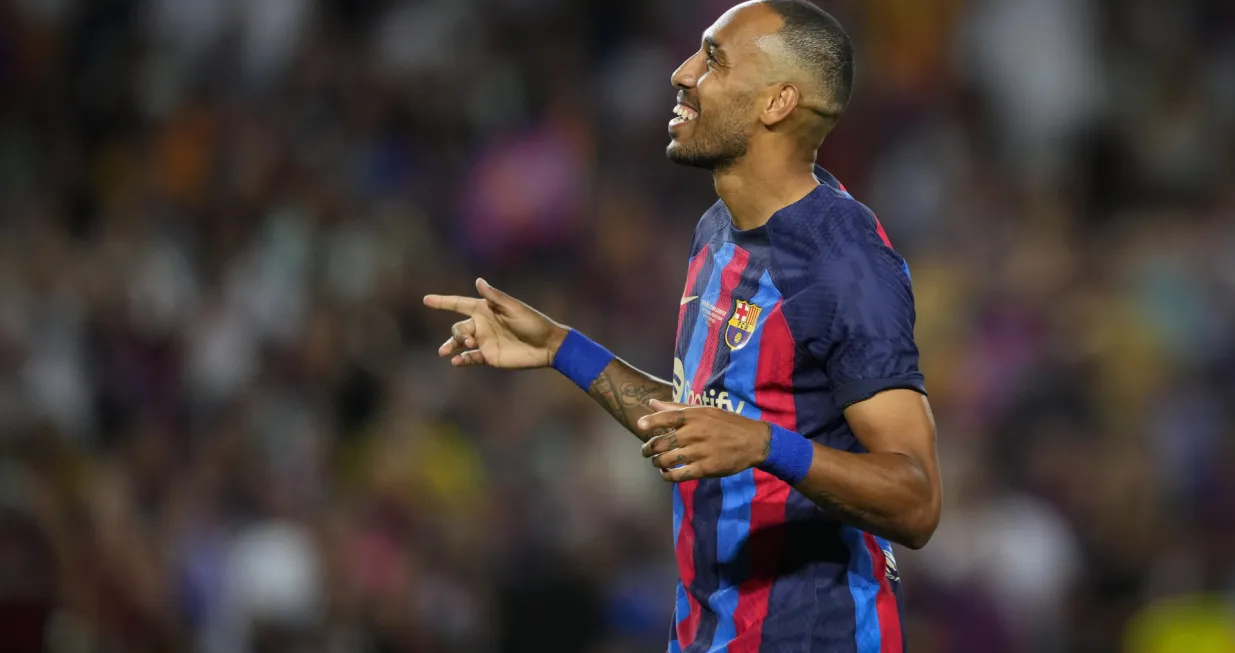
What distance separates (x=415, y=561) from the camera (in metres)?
7.38

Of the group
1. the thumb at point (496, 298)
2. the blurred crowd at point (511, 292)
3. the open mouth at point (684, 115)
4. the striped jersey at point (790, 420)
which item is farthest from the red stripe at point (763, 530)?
the blurred crowd at point (511, 292)

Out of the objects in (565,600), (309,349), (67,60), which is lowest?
(565,600)

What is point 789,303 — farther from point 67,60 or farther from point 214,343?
point 67,60

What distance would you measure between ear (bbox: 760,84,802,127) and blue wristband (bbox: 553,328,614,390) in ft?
2.33

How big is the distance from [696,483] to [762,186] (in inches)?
26.3

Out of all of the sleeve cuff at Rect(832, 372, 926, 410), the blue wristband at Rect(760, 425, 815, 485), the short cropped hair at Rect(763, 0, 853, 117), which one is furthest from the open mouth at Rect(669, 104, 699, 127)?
the blue wristband at Rect(760, 425, 815, 485)

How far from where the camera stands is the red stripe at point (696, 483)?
140 inches

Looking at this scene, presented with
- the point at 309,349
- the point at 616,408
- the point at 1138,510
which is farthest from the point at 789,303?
the point at 309,349

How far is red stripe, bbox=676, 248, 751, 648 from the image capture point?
3553 mm

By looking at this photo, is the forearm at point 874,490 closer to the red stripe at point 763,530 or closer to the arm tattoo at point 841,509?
the arm tattoo at point 841,509

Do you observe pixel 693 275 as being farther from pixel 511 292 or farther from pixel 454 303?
pixel 511 292

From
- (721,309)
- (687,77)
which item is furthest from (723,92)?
(721,309)

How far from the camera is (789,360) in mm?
3365

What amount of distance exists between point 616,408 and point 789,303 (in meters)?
0.68
